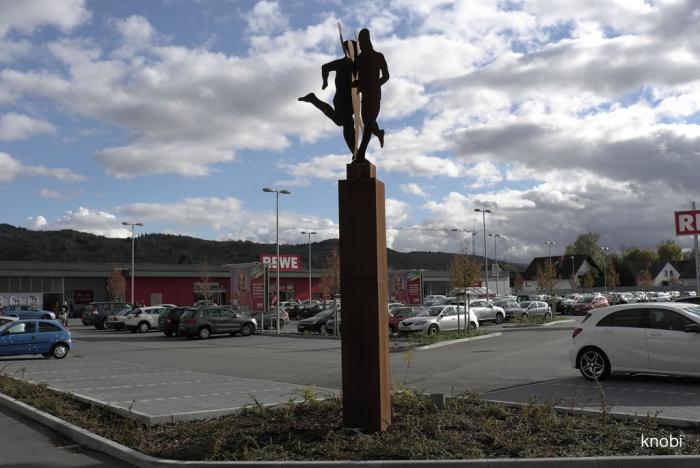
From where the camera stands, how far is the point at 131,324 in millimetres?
41500

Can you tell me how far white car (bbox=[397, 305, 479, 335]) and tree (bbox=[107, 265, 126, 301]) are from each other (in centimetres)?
4146

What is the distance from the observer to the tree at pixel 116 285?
6606 cm

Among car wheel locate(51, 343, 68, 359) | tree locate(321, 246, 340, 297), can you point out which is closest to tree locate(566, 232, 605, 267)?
tree locate(321, 246, 340, 297)

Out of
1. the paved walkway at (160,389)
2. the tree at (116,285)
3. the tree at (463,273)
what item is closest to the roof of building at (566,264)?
the tree at (116,285)

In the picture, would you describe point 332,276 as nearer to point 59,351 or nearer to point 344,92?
point 59,351

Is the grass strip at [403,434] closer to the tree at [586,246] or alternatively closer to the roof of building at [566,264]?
the roof of building at [566,264]

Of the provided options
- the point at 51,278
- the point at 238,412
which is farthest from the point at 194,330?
the point at 51,278

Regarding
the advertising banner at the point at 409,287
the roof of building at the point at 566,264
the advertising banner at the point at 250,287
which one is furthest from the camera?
the roof of building at the point at 566,264

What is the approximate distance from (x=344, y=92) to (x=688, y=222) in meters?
17.9

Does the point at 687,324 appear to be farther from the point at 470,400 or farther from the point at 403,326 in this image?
the point at 403,326

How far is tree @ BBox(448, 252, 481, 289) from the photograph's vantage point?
32469 millimetres

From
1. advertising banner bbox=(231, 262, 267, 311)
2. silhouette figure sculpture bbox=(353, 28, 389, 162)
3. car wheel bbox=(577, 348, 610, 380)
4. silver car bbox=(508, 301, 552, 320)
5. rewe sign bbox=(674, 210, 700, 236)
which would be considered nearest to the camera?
silhouette figure sculpture bbox=(353, 28, 389, 162)

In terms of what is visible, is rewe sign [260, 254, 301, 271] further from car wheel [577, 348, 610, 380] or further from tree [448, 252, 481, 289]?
car wheel [577, 348, 610, 380]

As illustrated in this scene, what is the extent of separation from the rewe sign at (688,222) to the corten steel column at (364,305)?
17810mm
